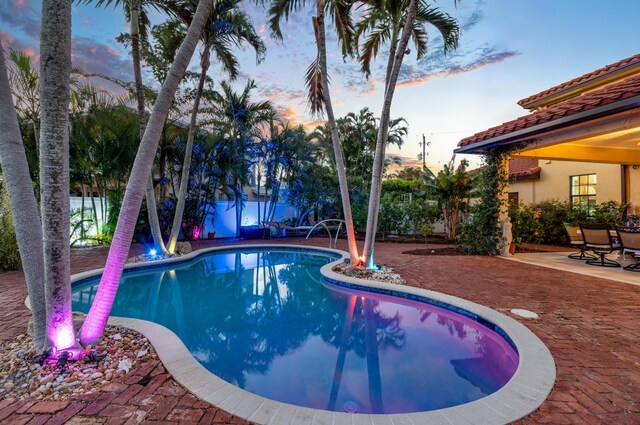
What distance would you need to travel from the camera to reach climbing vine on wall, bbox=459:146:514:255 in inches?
367

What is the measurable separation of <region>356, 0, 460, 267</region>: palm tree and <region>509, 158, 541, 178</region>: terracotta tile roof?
29.2 ft

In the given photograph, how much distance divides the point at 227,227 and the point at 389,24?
11629 mm

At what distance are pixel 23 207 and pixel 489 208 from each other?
10378 mm

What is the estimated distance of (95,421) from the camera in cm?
208

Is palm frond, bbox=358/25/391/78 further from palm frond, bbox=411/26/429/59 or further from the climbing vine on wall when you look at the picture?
the climbing vine on wall

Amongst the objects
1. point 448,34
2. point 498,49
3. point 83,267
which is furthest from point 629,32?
point 83,267

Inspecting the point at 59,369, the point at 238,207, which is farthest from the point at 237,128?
the point at 59,369

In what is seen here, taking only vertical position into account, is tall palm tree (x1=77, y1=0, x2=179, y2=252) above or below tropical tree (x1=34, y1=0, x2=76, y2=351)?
above

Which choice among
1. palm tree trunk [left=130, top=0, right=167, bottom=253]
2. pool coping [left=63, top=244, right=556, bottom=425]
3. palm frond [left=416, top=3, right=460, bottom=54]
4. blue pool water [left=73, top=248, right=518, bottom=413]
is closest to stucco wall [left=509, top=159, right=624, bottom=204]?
palm frond [left=416, top=3, right=460, bottom=54]

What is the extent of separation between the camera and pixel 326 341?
13.8 feet

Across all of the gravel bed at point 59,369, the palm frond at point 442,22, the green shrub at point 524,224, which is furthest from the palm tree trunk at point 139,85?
the green shrub at point 524,224

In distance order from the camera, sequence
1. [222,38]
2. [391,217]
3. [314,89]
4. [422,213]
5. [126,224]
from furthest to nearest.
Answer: [391,217] → [422,213] → [222,38] → [314,89] → [126,224]

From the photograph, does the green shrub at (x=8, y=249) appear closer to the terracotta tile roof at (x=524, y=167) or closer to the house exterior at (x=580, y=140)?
the house exterior at (x=580, y=140)

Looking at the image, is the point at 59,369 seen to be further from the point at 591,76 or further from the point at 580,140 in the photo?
the point at 591,76
